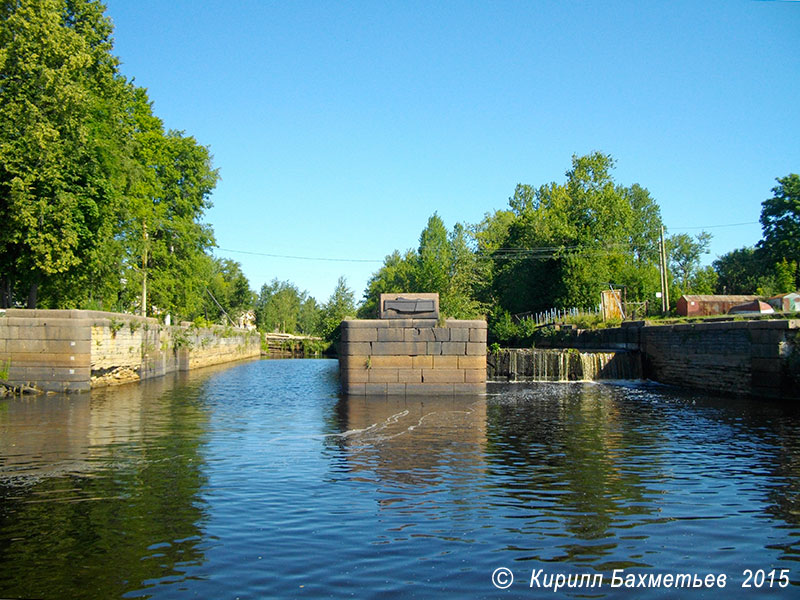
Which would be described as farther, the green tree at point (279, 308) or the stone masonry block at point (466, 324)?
the green tree at point (279, 308)

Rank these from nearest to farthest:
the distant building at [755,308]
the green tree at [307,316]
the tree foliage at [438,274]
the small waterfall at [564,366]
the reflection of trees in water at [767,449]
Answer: the reflection of trees in water at [767,449]
the small waterfall at [564,366]
the distant building at [755,308]
the tree foliage at [438,274]
the green tree at [307,316]

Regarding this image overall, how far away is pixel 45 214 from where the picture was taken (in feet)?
80.2

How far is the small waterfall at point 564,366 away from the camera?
107 ft

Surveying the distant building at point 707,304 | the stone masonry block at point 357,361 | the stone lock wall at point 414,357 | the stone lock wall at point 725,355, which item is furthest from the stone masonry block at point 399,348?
the distant building at point 707,304

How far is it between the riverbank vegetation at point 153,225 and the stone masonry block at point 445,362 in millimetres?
13833

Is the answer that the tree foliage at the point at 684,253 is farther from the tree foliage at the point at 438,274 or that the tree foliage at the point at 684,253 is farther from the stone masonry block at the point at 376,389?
the stone masonry block at the point at 376,389

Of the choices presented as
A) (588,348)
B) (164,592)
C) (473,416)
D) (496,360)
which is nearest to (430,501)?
(164,592)

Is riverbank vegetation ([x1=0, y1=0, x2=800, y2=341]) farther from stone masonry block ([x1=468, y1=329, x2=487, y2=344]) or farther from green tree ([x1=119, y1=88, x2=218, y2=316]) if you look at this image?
stone masonry block ([x1=468, y1=329, x2=487, y2=344])

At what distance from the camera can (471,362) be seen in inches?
936

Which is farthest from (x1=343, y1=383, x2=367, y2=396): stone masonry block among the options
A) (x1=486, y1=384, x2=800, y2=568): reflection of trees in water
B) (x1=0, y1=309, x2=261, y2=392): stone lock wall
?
(x1=0, y1=309, x2=261, y2=392): stone lock wall

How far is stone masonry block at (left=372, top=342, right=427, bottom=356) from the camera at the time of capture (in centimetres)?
2359

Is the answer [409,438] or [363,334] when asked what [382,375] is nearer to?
[363,334]

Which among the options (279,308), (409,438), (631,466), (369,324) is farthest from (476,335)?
(279,308)

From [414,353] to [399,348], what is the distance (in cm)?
56
